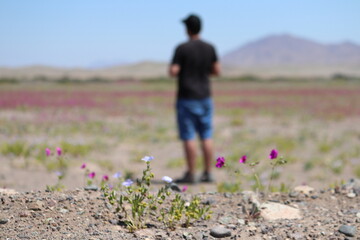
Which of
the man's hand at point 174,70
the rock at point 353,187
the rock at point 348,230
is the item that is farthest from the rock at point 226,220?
the man's hand at point 174,70

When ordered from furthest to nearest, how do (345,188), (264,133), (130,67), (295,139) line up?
1. (130,67)
2. (264,133)
3. (295,139)
4. (345,188)

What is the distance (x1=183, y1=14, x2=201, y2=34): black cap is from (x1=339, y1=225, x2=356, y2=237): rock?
155 inches

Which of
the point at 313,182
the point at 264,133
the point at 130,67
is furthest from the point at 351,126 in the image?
the point at 130,67

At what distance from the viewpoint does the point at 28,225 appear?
9.95 ft

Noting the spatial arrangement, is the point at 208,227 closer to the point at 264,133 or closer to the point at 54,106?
the point at 264,133

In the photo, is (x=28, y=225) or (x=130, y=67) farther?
(x=130, y=67)

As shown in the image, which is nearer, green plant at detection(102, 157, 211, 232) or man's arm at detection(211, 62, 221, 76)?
green plant at detection(102, 157, 211, 232)

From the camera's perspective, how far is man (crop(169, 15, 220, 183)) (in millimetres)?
6375

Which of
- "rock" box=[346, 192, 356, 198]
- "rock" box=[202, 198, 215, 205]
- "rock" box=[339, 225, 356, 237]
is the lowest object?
"rock" box=[346, 192, 356, 198]

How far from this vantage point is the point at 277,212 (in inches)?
141

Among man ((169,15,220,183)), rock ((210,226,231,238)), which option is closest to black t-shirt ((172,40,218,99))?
man ((169,15,220,183))

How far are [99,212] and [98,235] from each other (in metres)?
0.44

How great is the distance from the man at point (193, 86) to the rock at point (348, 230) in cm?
347

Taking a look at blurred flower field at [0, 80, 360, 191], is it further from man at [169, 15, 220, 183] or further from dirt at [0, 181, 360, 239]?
man at [169, 15, 220, 183]
